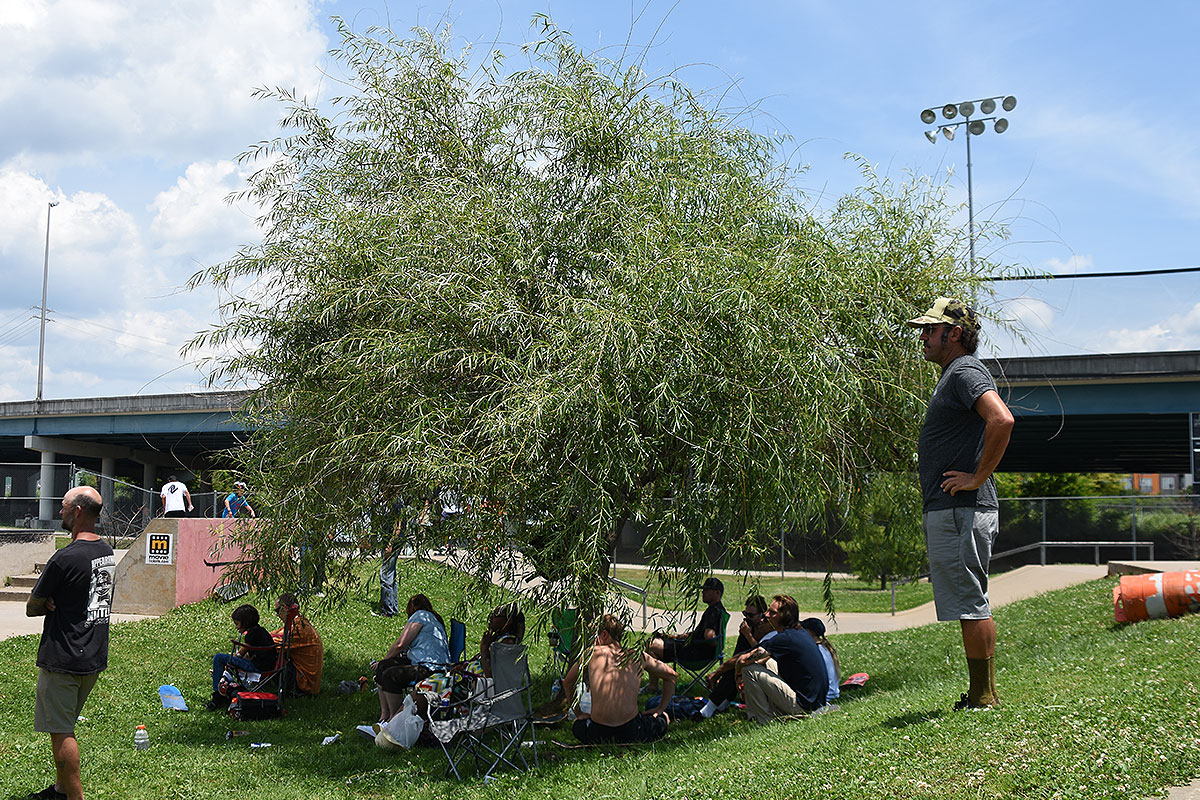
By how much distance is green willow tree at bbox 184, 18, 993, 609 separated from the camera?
22.0ft

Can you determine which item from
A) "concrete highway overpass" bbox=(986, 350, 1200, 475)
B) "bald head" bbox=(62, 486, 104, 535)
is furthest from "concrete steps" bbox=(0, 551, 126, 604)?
"concrete highway overpass" bbox=(986, 350, 1200, 475)

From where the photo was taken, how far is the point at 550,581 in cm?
692

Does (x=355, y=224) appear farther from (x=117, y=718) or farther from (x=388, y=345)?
(x=117, y=718)

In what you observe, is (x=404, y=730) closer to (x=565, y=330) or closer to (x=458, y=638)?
(x=458, y=638)

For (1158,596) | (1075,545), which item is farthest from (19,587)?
(1075,545)

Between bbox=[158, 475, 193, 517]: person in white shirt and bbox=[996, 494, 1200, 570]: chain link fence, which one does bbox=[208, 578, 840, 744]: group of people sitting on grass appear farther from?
bbox=[996, 494, 1200, 570]: chain link fence

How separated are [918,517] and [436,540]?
498 centimetres

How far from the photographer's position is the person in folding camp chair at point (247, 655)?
370 inches

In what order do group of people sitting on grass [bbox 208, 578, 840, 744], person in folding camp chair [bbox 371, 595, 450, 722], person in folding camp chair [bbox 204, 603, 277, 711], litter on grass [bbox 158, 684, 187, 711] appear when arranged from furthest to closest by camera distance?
person in folding camp chair [bbox 204, 603, 277, 711] < litter on grass [bbox 158, 684, 187, 711] < person in folding camp chair [bbox 371, 595, 450, 722] < group of people sitting on grass [bbox 208, 578, 840, 744]

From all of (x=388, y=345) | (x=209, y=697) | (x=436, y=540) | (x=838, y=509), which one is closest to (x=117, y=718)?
(x=209, y=697)

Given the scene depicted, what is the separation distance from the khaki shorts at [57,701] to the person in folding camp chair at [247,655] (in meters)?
3.75

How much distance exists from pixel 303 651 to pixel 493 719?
3.66m

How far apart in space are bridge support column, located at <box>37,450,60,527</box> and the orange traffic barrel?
19.7m

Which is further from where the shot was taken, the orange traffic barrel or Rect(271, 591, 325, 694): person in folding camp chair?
Rect(271, 591, 325, 694): person in folding camp chair
